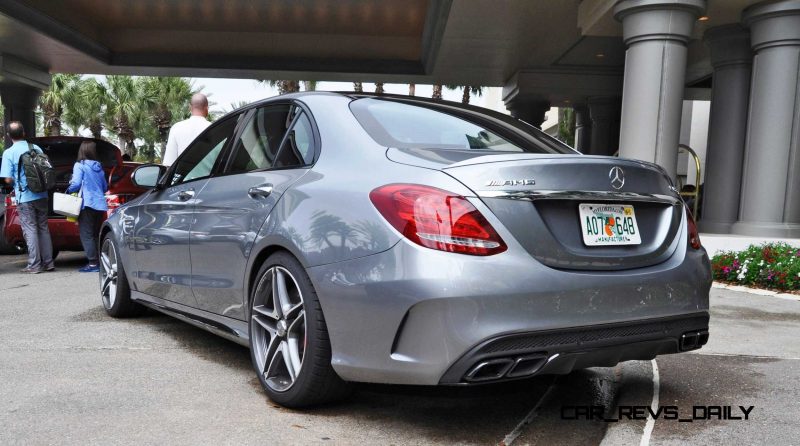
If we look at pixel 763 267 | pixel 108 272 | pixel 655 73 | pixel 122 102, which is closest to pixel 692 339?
pixel 108 272

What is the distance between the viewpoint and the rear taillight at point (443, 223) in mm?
2500

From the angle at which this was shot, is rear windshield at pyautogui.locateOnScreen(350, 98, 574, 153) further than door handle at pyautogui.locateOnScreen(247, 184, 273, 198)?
No

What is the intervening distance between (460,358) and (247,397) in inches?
52.9

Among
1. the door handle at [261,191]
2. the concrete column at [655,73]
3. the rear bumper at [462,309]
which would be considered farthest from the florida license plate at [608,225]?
the concrete column at [655,73]

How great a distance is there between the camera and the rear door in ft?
10.9

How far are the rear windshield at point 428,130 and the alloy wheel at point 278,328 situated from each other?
80 cm

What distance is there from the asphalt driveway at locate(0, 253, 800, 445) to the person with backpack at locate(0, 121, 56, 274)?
150 inches

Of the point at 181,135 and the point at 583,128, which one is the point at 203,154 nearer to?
the point at 181,135

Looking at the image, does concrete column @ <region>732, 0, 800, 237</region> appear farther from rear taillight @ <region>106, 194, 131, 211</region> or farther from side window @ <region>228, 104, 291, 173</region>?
rear taillight @ <region>106, 194, 131, 211</region>

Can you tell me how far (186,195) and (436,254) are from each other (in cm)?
220

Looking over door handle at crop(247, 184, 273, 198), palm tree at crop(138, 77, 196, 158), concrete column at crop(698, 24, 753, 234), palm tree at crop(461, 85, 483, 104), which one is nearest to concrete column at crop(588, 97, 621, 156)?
concrete column at crop(698, 24, 753, 234)

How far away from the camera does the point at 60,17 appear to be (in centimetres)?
1658

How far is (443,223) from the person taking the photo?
8.24 ft

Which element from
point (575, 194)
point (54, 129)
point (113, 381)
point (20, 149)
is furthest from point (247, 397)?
point (54, 129)
